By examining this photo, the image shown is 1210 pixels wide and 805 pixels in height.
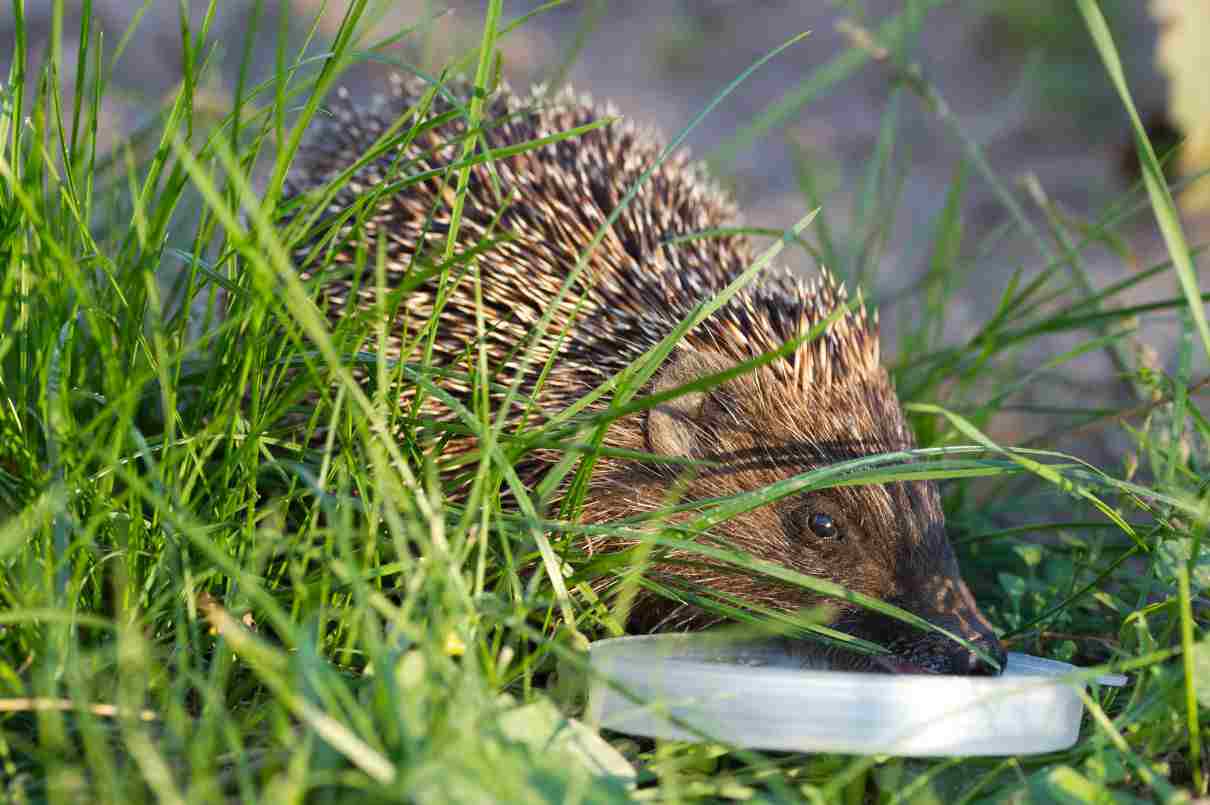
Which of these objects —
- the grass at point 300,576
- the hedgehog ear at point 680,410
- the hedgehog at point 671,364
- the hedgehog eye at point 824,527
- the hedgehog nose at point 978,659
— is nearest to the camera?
the grass at point 300,576

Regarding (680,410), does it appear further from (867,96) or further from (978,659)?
(867,96)

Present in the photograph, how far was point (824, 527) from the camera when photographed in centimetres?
336

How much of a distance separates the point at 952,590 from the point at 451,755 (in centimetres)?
171

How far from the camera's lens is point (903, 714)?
2365 millimetres

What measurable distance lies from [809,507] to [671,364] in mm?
592

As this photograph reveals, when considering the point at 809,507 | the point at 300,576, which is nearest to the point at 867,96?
the point at 809,507

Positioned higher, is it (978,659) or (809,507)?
(809,507)

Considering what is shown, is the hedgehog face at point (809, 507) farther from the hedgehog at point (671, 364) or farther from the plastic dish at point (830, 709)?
the plastic dish at point (830, 709)

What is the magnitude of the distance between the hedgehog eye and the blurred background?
93.5 inches

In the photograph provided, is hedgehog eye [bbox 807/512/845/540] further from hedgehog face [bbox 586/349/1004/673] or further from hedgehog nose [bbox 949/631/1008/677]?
hedgehog nose [bbox 949/631/1008/677]

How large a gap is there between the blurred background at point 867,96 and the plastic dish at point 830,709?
3308 mm

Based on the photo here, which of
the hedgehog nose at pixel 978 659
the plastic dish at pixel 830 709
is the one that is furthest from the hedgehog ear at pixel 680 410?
the plastic dish at pixel 830 709

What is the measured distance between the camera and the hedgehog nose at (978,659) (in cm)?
296

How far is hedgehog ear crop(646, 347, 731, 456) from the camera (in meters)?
3.58
